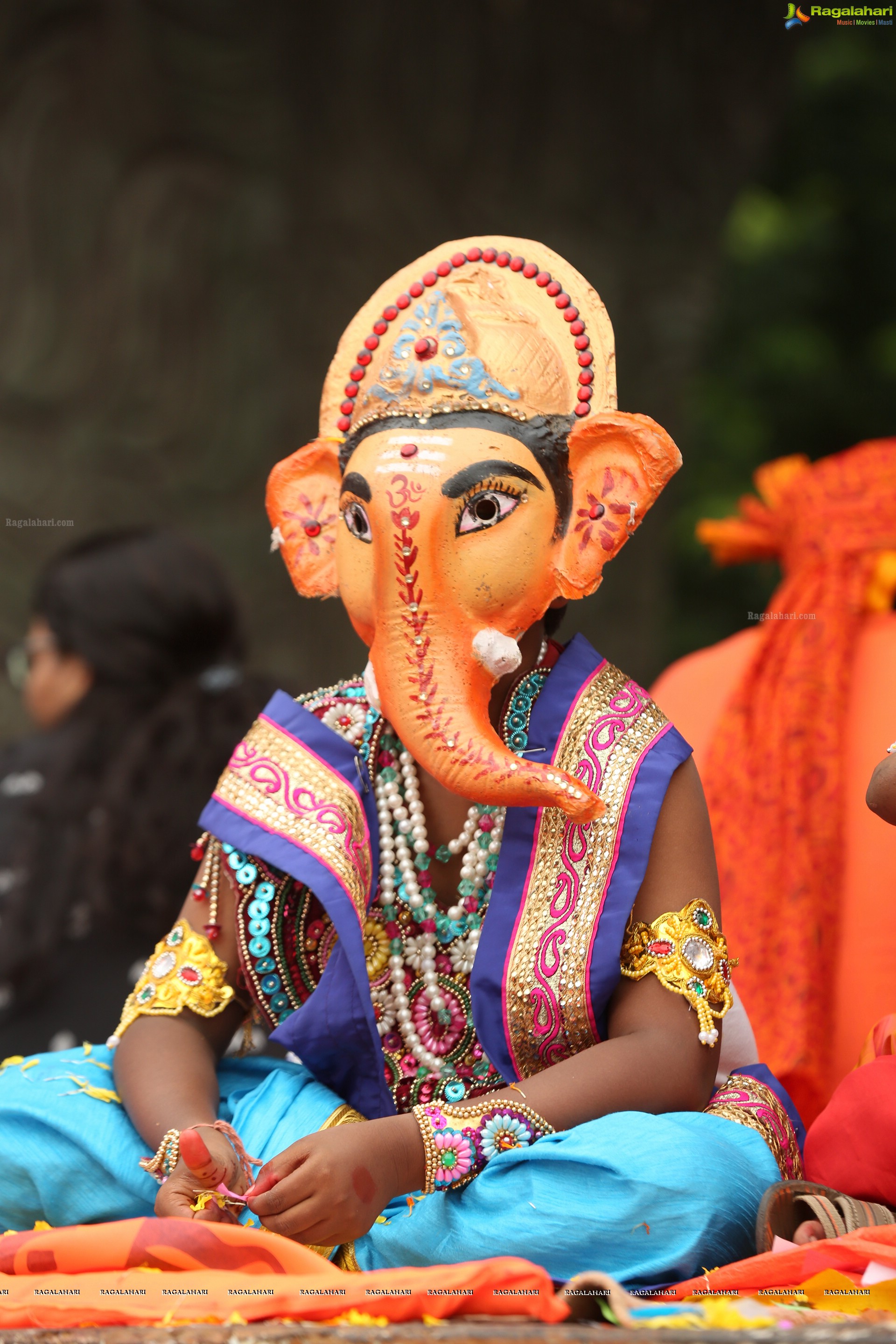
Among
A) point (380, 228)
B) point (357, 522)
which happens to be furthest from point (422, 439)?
point (380, 228)

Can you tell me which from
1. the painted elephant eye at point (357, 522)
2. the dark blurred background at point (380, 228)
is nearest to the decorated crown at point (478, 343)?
the painted elephant eye at point (357, 522)

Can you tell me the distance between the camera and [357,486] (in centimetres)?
173

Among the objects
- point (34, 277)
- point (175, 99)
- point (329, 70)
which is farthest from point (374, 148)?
point (34, 277)

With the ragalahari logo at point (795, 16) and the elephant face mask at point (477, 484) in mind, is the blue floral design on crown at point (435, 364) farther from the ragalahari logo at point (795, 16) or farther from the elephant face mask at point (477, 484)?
the ragalahari logo at point (795, 16)

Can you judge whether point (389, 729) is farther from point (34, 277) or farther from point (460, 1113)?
point (34, 277)

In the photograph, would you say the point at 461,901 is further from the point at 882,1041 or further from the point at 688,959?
the point at 882,1041

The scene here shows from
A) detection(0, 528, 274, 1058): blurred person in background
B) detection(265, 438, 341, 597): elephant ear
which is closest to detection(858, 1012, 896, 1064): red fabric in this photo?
detection(265, 438, 341, 597): elephant ear

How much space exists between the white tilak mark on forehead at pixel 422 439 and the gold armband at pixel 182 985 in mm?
643

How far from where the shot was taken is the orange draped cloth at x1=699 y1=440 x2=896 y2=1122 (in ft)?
7.59

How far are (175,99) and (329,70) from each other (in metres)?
0.49

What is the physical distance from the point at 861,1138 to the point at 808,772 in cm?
87

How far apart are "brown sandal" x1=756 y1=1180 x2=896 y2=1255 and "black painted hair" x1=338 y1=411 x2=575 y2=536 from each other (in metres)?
0.75

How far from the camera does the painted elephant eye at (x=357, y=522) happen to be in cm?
175

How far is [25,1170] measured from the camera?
5.55ft
